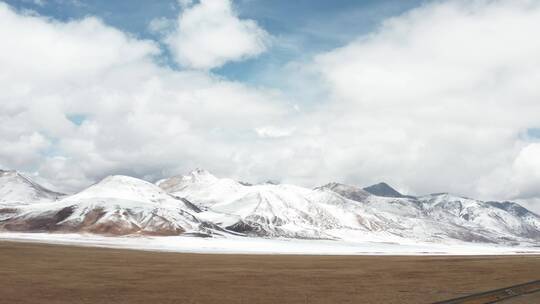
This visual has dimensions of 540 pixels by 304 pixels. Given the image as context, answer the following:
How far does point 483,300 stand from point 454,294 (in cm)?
469

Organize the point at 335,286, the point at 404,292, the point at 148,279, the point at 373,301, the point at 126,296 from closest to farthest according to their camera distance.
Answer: the point at 373,301 < the point at 126,296 < the point at 404,292 < the point at 335,286 < the point at 148,279

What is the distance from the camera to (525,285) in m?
42.7

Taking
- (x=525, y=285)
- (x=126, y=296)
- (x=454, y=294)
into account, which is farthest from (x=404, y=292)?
(x=126, y=296)

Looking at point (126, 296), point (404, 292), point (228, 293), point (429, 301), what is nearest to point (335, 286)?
point (404, 292)

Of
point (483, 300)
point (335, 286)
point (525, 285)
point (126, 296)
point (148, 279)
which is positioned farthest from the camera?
point (148, 279)

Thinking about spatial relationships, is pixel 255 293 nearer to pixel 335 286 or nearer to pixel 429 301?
pixel 335 286

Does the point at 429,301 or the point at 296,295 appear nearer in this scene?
the point at 429,301

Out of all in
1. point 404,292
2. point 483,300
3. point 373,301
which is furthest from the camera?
point 404,292

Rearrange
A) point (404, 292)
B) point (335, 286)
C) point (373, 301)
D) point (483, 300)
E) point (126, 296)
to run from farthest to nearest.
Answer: point (335, 286), point (404, 292), point (126, 296), point (373, 301), point (483, 300)

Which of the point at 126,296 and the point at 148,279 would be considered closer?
the point at 126,296

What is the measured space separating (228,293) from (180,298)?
15.4 ft

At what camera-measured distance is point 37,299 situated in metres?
34.3

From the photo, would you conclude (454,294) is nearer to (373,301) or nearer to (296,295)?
(373,301)

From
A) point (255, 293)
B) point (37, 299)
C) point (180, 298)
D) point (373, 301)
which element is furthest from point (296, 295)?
point (37, 299)
